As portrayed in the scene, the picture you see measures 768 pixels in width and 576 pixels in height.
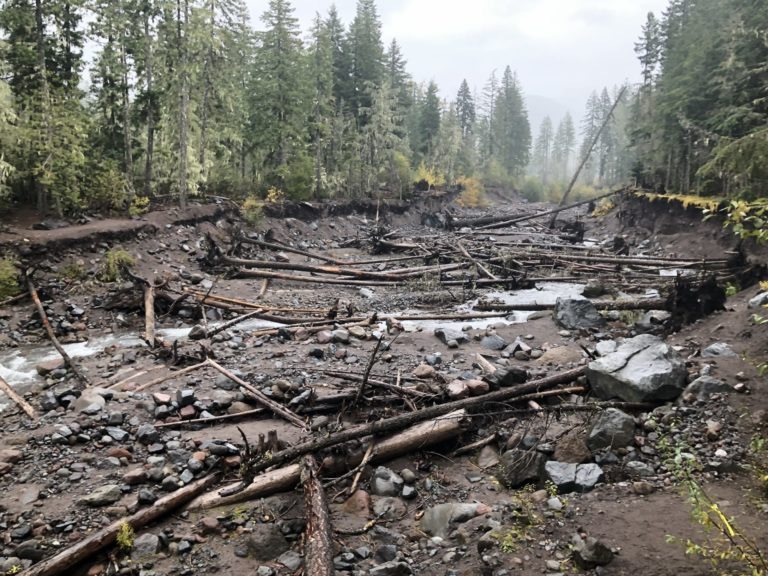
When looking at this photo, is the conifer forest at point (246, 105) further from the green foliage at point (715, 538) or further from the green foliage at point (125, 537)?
the green foliage at point (125, 537)

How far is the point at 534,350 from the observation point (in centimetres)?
1114

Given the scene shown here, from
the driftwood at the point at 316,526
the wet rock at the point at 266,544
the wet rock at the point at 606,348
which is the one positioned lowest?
the wet rock at the point at 266,544

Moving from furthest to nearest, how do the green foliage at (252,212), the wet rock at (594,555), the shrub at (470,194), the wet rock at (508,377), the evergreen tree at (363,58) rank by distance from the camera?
the shrub at (470,194)
the evergreen tree at (363,58)
the green foliage at (252,212)
the wet rock at (508,377)
the wet rock at (594,555)

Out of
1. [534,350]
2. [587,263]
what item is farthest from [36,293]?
[587,263]

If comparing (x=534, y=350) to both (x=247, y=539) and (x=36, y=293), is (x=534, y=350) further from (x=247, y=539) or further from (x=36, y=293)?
(x=36, y=293)

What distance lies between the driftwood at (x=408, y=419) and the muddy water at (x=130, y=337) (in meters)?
5.36

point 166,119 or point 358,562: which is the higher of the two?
point 166,119

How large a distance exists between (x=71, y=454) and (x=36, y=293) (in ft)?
26.4

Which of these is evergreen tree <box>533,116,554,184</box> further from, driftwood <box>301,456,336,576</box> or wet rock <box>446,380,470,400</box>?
driftwood <box>301,456,336,576</box>

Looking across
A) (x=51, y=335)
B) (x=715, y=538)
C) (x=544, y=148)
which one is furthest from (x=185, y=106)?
(x=544, y=148)

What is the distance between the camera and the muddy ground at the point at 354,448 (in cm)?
477

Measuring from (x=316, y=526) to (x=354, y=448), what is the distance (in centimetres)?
152

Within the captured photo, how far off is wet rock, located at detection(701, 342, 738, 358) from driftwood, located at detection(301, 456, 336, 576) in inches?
270

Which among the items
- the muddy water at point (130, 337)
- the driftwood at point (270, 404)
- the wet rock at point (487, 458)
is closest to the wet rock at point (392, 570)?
the wet rock at point (487, 458)
